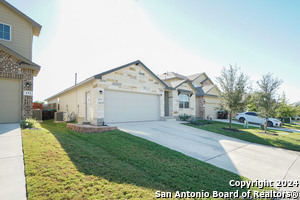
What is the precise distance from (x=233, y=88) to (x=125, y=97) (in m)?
8.46

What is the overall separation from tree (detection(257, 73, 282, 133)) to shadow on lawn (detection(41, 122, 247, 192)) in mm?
9347

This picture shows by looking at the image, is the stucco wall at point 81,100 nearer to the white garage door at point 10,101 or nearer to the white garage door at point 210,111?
the white garage door at point 10,101

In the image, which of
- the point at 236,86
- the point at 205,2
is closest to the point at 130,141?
the point at 205,2

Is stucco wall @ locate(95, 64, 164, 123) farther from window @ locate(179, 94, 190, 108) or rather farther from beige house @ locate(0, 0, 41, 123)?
beige house @ locate(0, 0, 41, 123)

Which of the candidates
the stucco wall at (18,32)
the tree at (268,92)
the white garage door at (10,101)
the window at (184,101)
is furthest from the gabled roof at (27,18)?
the tree at (268,92)

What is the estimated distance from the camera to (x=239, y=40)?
35.0ft

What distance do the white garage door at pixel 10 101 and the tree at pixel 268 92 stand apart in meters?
15.9

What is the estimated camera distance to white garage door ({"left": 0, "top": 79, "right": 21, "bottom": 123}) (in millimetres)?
7828

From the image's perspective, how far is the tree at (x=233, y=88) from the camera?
11.2 m

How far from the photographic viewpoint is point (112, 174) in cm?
322

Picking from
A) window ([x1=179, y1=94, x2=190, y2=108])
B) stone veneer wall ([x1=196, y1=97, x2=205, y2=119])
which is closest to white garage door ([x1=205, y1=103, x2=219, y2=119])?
stone veneer wall ([x1=196, y1=97, x2=205, y2=119])

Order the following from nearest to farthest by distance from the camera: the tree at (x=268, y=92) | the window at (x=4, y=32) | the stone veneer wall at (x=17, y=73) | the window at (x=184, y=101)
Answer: the stone veneer wall at (x=17, y=73), the window at (x=4, y=32), the tree at (x=268, y=92), the window at (x=184, y=101)

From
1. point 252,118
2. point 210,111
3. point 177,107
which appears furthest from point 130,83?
point 252,118

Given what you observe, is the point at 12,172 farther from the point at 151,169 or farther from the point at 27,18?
the point at 27,18
